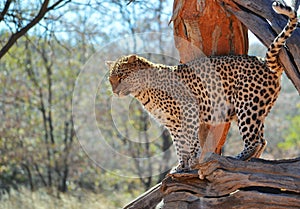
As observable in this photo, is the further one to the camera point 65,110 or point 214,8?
point 65,110

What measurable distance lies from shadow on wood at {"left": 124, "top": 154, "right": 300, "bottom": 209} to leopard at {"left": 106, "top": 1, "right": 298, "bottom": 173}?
0.60m

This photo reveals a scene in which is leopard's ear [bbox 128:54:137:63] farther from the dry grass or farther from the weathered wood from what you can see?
the dry grass

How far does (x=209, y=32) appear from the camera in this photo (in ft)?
23.9

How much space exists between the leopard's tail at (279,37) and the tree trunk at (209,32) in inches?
43.7

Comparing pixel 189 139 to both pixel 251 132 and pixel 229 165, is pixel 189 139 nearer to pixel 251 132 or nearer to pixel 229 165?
pixel 251 132

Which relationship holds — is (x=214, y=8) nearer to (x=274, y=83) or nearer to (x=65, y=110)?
(x=274, y=83)

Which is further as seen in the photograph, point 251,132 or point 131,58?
point 131,58

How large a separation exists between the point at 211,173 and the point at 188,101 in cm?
138

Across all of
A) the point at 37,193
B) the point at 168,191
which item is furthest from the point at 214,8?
the point at 37,193

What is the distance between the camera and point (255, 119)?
20.5 ft

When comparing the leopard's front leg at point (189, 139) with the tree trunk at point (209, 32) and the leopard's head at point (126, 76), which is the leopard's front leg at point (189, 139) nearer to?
the tree trunk at point (209, 32)

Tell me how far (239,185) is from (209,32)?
246cm

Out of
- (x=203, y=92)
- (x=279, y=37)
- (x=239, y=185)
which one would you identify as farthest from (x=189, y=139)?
(x=279, y=37)

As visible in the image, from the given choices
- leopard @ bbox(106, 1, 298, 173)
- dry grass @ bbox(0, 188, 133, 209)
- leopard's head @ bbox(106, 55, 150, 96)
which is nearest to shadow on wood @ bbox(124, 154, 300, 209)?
leopard @ bbox(106, 1, 298, 173)
